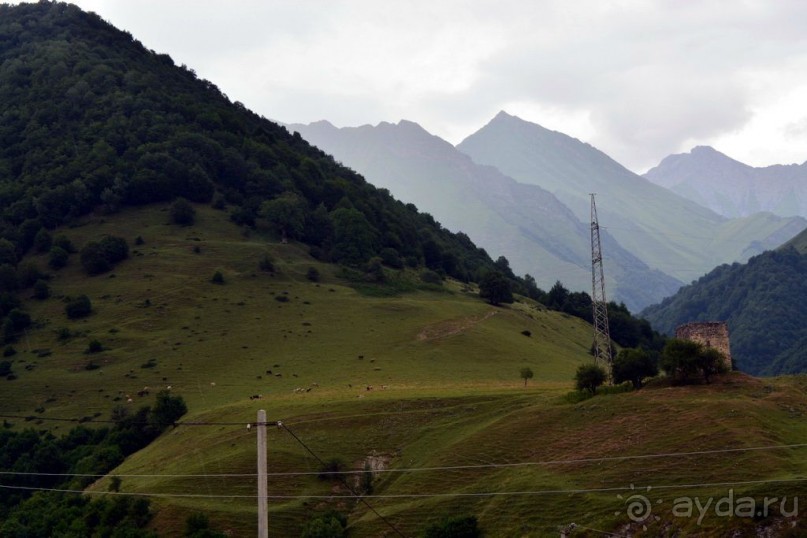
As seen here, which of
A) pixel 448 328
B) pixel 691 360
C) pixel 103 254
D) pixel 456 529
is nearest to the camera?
pixel 456 529

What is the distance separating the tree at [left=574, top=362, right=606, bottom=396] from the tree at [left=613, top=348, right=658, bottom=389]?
1.54 meters

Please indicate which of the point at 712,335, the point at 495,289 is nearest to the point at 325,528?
the point at 712,335

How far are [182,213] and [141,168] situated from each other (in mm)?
17137

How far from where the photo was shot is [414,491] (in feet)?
210

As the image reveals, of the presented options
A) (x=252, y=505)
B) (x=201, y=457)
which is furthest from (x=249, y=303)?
(x=252, y=505)

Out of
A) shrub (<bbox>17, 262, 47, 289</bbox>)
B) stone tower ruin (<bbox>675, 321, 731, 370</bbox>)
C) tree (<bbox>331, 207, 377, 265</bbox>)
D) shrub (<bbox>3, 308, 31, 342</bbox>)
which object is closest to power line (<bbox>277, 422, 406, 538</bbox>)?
stone tower ruin (<bbox>675, 321, 731, 370</bbox>)

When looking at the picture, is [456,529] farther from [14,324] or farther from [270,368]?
[14,324]

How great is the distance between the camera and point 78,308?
411 feet

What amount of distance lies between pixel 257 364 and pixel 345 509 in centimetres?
4711

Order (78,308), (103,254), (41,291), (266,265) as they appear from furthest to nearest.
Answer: (266,265) → (103,254) → (41,291) → (78,308)

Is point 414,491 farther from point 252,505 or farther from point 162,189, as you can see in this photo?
point 162,189

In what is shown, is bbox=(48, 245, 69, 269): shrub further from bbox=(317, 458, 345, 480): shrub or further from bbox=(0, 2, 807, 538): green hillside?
bbox=(317, 458, 345, 480): shrub

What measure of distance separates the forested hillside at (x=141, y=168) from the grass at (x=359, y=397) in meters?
7.78

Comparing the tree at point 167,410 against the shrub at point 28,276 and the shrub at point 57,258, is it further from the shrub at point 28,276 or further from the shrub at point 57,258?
the shrub at point 57,258
